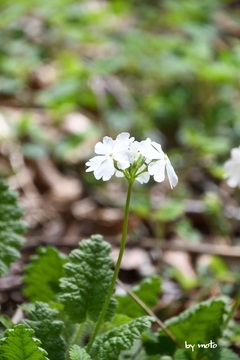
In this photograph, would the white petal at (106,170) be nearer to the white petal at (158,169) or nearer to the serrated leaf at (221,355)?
the white petal at (158,169)

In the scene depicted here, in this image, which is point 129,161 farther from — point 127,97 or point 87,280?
point 127,97

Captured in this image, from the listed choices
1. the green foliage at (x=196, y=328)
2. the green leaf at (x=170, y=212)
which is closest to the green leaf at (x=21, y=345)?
the green foliage at (x=196, y=328)

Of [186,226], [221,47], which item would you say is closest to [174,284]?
[186,226]

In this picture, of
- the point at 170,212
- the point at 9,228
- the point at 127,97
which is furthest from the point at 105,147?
the point at 127,97

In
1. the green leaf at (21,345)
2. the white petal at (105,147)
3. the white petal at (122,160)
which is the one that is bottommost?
the green leaf at (21,345)

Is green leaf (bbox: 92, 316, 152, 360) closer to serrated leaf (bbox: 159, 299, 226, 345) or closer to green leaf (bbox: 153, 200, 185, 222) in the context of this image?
serrated leaf (bbox: 159, 299, 226, 345)

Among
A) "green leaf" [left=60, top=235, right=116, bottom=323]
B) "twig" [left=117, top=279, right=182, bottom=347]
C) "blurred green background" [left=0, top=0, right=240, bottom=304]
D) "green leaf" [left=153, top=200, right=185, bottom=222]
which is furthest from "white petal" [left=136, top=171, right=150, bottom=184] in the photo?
"blurred green background" [left=0, top=0, right=240, bottom=304]
